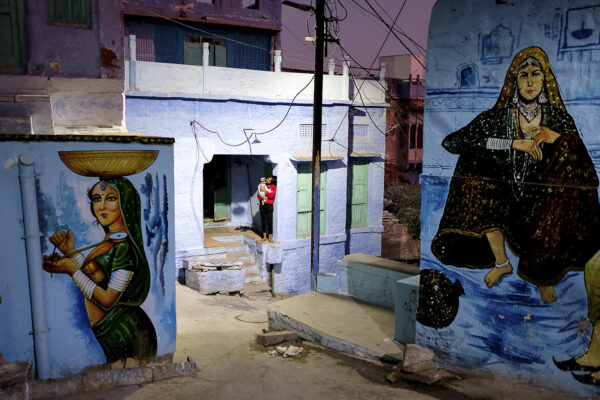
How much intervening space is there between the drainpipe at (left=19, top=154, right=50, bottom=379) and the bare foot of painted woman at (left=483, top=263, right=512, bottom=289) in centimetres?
490

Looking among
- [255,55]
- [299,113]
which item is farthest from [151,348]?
[255,55]

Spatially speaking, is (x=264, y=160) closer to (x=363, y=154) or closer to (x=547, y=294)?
(x=363, y=154)

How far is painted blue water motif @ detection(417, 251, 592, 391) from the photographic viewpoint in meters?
5.32

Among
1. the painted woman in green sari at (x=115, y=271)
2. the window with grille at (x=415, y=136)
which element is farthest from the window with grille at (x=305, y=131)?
the painted woman in green sari at (x=115, y=271)

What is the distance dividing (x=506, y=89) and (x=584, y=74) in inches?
30.1

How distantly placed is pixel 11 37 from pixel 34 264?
4.60 m

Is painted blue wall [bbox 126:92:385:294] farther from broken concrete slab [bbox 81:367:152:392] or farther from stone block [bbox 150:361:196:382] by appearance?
broken concrete slab [bbox 81:367:152:392]

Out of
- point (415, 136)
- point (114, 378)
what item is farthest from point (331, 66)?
point (114, 378)

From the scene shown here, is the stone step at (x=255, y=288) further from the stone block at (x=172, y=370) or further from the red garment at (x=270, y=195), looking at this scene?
the stone block at (x=172, y=370)

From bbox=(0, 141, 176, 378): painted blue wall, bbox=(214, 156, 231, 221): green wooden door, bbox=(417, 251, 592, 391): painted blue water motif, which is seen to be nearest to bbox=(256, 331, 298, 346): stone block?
bbox=(0, 141, 176, 378): painted blue wall

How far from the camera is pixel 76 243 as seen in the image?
5.58 metres

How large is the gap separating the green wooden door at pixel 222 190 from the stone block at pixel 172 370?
11.3 metres

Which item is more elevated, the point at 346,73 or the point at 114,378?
the point at 346,73

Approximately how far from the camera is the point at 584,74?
5105mm
